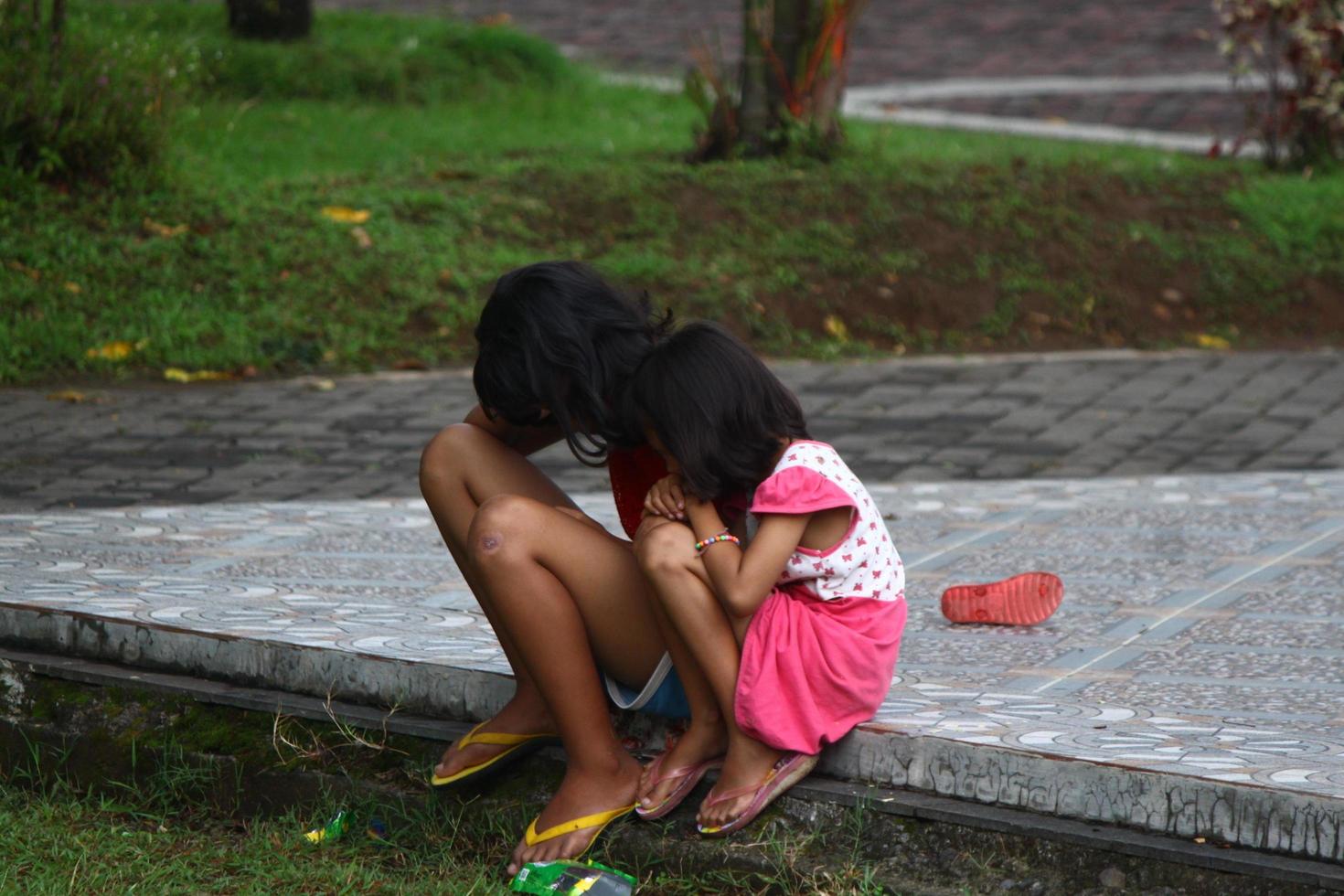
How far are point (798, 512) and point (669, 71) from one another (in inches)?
467

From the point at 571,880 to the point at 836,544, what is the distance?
678mm

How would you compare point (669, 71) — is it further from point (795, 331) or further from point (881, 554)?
point (881, 554)

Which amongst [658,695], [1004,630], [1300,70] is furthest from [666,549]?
[1300,70]

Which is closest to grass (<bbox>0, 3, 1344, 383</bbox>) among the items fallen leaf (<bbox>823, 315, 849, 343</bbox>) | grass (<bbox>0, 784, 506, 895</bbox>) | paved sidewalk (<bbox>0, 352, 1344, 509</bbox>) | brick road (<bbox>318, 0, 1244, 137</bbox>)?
fallen leaf (<bbox>823, 315, 849, 343</bbox>)

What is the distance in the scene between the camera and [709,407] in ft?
8.85

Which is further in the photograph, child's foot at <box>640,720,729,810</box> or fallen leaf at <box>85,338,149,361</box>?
fallen leaf at <box>85,338,149,361</box>

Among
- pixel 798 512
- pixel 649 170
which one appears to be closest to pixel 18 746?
pixel 798 512

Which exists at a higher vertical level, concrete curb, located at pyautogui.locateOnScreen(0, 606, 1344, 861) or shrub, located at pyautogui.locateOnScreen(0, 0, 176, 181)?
shrub, located at pyautogui.locateOnScreen(0, 0, 176, 181)

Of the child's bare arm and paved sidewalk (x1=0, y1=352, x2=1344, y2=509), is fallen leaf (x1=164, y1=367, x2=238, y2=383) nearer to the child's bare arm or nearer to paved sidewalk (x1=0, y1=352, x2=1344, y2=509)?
paved sidewalk (x1=0, y1=352, x2=1344, y2=509)

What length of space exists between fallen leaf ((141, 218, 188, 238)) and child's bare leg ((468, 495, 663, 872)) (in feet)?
16.8

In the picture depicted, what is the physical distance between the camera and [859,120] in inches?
457

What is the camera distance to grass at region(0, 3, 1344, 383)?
7.11 m

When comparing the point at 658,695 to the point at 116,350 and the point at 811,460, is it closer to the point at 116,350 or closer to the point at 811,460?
the point at 811,460

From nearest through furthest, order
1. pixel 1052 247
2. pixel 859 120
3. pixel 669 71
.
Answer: pixel 1052 247 < pixel 859 120 < pixel 669 71
